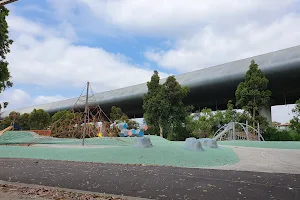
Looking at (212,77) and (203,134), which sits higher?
(212,77)

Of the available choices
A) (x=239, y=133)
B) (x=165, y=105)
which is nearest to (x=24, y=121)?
(x=165, y=105)

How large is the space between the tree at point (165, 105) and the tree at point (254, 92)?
5027 millimetres

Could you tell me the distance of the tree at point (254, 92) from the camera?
20266mm

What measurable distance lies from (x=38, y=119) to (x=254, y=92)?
1024 inches

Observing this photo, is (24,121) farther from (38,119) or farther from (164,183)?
(164,183)

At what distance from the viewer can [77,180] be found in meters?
5.55

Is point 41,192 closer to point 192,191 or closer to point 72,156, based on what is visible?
point 192,191

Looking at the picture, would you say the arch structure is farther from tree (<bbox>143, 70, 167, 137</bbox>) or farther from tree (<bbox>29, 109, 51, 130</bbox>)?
tree (<bbox>29, 109, 51, 130</bbox>)

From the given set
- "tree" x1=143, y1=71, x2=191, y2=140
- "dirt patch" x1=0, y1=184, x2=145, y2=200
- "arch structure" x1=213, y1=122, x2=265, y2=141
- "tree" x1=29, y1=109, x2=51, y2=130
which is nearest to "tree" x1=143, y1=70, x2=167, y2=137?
"tree" x1=143, y1=71, x2=191, y2=140

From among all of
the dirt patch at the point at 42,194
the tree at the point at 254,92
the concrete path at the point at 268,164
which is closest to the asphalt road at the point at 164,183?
the dirt patch at the point at 42,194

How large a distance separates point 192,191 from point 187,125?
72.2 ft

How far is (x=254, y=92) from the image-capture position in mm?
20281

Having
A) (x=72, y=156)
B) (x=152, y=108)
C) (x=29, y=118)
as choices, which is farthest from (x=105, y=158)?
(x=29, y=118)

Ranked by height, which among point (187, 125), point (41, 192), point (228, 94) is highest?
point (228, 94)
